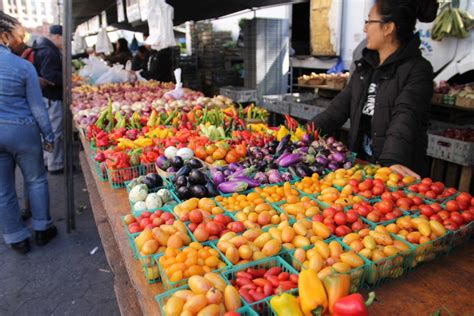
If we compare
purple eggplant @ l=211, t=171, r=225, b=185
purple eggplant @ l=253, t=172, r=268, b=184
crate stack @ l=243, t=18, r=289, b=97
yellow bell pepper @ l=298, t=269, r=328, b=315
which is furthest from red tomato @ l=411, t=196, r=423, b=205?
crate stack @ l=243, t=18, r=289, b=97

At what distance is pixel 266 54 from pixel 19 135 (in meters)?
6.37

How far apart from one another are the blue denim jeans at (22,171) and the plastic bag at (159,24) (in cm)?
151

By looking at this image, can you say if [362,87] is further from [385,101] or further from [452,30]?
[452,30]

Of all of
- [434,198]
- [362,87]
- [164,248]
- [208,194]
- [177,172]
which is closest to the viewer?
[164,248]

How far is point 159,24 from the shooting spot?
376 cm

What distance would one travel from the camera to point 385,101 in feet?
9.04

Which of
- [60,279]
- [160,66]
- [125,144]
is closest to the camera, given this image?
[125,144]

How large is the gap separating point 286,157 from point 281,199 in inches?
21.5

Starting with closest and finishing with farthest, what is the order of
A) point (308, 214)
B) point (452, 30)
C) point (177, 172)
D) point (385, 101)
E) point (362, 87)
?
point (308, 214) < point (177, 172) < point (385, 101) < point (362, 87) < point (452, 30)

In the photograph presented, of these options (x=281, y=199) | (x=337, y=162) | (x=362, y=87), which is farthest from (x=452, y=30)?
(x=281, y=199)

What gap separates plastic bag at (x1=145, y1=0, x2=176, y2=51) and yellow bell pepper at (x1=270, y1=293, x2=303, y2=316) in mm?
3187

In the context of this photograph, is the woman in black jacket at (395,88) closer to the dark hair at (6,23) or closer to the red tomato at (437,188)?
the red tomato at (437,188)

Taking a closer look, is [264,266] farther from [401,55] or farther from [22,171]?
[22,171]

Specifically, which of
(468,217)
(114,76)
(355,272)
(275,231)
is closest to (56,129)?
(114,76)
